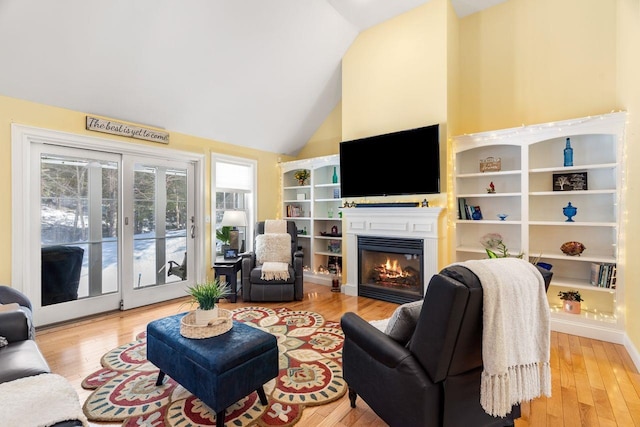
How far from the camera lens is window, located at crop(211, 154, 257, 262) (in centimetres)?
466

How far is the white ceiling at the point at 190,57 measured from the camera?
2.68 meters

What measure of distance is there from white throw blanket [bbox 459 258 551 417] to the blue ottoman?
1.20 m

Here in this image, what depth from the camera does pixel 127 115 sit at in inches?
142

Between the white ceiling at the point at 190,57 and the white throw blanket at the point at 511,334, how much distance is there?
11.7 feet

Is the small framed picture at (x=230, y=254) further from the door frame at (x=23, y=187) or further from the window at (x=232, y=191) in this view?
the door frame at (x=23, y=187)

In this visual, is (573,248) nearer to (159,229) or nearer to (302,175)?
(302,175)

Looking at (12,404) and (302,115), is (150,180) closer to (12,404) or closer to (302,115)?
(302,115)

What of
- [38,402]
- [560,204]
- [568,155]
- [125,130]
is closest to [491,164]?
[568,155]

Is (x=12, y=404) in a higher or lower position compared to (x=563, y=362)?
higher

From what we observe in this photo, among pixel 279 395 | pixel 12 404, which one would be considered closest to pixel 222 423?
pixel 279 395

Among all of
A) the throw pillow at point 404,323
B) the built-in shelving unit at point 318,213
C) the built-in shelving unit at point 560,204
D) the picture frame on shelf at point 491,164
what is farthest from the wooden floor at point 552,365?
the picture frame on shelf at point 491,164

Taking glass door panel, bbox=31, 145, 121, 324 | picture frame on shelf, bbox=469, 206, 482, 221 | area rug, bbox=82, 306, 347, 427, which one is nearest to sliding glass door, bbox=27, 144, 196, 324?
glass door panel, bbox=31, 145, 121, 324

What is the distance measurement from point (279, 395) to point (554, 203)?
11.7 feet

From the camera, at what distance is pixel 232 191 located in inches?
197
